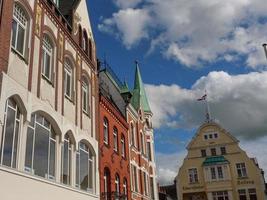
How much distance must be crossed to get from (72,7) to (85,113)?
6.11m

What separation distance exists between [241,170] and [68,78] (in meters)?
32.7

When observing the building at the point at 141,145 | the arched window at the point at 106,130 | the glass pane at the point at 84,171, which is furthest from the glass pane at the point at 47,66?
the building at the point at 141,145

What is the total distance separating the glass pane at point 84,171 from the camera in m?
17.6

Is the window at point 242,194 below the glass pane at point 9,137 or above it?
above

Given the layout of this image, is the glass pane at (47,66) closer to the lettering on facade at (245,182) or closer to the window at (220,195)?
the window at (220,195)

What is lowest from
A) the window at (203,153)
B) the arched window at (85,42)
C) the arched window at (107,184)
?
the arched window at (107,184)

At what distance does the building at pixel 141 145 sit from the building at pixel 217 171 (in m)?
12.7

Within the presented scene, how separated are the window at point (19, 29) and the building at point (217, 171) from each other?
3566 centimetres

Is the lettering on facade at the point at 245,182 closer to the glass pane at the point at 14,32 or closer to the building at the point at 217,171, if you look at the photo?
the building at the point at 217,171

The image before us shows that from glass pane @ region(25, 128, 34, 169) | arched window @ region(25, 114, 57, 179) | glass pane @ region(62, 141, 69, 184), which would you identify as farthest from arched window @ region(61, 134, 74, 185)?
glass pane @ region(25, 128, 34, 169)

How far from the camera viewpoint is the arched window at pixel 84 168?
56.9ft

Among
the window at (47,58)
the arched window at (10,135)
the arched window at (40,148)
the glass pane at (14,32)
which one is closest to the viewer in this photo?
the arched window at (10,135)

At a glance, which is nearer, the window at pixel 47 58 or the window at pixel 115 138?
the window at pixel 47 58

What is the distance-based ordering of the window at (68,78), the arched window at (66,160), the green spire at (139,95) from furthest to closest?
the green spire at (139,95) → the window at (68,78) → the arched window at (66,160)
